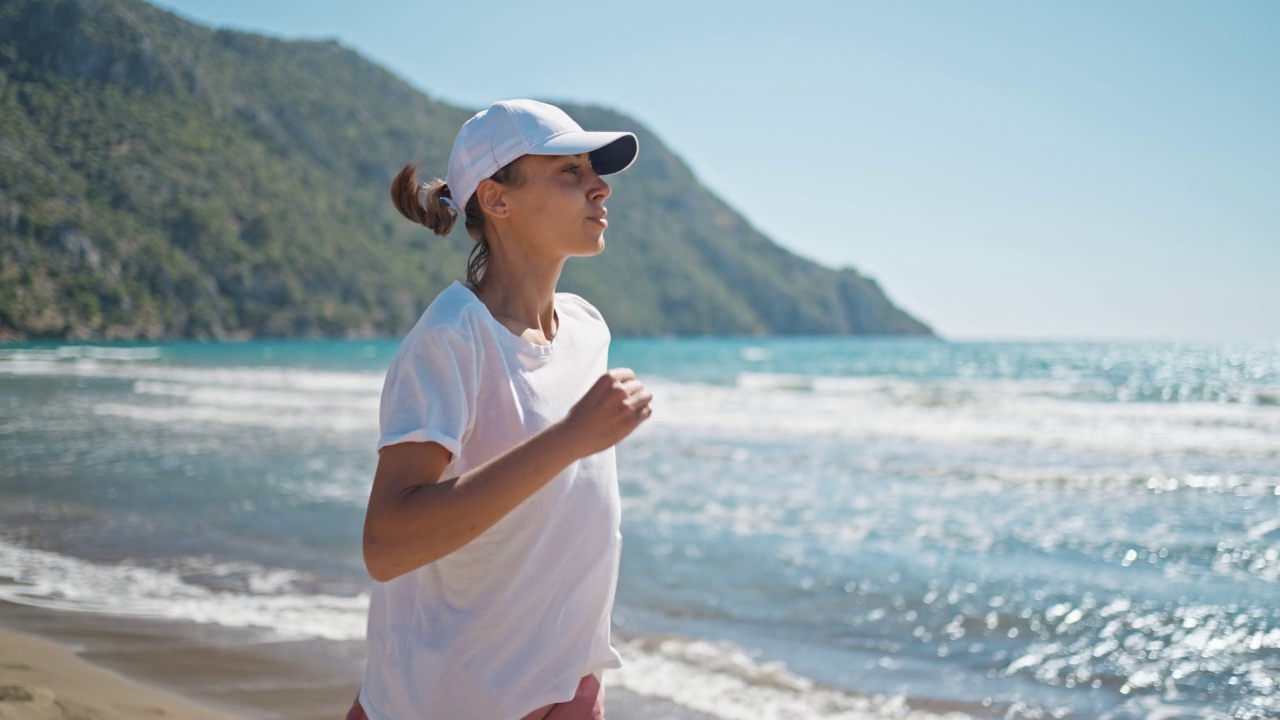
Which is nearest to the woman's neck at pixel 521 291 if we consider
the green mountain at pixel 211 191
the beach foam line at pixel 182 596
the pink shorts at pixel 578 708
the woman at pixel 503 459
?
the woman at pixel 503 459

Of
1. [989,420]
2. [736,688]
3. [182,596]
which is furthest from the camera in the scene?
[989,420]

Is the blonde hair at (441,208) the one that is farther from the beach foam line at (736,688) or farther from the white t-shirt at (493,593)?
the beach foam line at (736,688)

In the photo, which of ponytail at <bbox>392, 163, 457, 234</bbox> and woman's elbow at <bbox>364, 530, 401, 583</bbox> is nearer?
woman's elbow at <bbox>364, 530, 401, 583</bbox>

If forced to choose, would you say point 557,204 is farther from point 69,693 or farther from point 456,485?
point 69,693

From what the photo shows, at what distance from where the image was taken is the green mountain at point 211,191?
64.6 m

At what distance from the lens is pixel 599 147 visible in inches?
66.1

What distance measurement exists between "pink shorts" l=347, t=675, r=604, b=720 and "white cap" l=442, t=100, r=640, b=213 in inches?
35.6

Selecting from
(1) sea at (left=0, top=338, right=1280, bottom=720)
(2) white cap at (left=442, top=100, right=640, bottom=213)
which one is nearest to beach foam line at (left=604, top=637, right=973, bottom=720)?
(1) sea at (left=0, top=338, right=1280, bottom=720)

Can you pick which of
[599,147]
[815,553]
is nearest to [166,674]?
[599,147]

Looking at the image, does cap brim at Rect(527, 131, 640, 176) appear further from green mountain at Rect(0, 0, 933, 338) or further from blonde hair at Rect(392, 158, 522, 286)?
green mountain at Rect(0, 0, 933, 338)

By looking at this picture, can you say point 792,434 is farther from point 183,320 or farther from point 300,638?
point 183,320

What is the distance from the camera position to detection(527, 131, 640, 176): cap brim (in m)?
1.63

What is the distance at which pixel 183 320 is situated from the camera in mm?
73250

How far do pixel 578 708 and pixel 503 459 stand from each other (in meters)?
0.55
